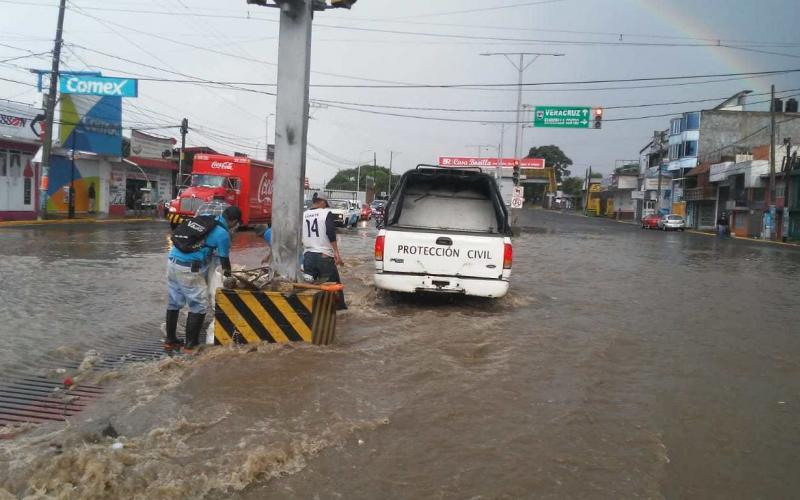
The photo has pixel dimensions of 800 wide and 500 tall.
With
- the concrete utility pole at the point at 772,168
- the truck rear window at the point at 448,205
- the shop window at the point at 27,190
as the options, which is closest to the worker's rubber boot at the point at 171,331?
the truck rear window at the point at 448,205

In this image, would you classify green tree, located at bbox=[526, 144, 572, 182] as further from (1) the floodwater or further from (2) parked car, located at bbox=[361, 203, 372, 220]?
(1) the floodwater

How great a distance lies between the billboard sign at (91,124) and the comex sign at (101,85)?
650 cm

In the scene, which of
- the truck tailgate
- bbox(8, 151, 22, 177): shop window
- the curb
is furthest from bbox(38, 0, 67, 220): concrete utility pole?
the truck tailgate

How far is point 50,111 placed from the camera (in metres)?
25.9

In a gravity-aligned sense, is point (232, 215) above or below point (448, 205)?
below

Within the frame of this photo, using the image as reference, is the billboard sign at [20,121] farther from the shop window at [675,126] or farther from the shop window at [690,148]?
the shop window at [675,126]

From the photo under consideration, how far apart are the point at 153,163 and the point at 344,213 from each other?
1470 centimetres

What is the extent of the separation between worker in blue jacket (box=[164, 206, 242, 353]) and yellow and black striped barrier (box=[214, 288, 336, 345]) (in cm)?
37

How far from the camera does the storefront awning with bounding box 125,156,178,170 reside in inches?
1487

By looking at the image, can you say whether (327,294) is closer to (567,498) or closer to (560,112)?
(567,498)

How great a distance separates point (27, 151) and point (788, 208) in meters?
40.6

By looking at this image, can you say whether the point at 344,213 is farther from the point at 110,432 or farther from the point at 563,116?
the point at 110,432

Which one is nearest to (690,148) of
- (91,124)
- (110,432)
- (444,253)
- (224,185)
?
(224,185)

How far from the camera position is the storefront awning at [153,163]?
3778 centimetres
